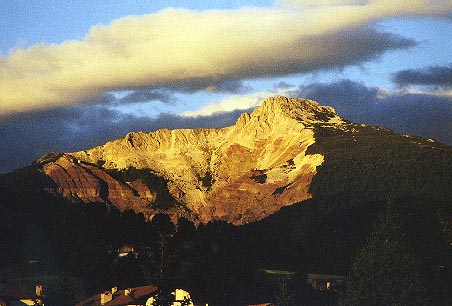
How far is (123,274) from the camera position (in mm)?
136500

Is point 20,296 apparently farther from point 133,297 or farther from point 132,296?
point 133,297

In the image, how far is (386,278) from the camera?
87250 millimetres

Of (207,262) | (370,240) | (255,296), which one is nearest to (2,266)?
(207,262)

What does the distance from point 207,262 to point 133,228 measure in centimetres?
3210

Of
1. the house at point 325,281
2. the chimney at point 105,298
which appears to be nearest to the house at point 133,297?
the chimney at point 105,298

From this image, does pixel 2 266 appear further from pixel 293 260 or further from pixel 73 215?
pixel 293 260

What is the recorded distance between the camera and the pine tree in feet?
282

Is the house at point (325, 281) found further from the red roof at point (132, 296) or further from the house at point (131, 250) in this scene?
the red roof at point (132, 296)

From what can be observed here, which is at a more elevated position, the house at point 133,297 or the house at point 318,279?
the house at point 133,297

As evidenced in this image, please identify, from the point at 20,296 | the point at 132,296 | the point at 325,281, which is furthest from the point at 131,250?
the point at 132,296

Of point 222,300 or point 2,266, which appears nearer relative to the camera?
point 222,300

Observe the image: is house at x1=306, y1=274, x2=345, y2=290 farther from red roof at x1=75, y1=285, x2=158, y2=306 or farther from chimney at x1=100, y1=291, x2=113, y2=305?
chimney at x1=100, y1=291, x2=113, y2=305

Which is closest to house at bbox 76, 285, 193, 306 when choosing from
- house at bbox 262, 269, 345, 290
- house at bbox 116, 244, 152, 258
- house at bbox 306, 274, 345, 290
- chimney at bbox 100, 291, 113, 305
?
chimney at bbox 100, 291, 113, 305

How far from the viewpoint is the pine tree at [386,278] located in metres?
85.9
